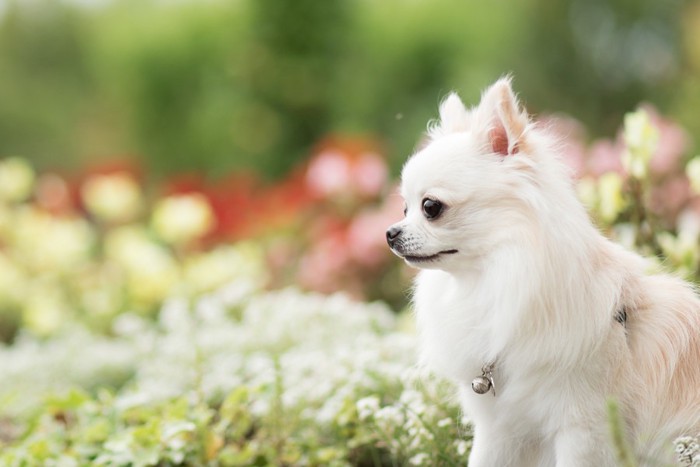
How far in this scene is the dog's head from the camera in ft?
7.97

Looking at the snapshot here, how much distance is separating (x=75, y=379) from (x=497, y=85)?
11.5 ft

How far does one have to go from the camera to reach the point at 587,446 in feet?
7.77

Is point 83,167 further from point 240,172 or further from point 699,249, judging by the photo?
point 699,249

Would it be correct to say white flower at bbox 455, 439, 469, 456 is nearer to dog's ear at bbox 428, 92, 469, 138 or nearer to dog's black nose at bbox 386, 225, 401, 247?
dog's black nose at bbox 386, 225, 401, 247

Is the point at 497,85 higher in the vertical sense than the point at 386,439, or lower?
higher

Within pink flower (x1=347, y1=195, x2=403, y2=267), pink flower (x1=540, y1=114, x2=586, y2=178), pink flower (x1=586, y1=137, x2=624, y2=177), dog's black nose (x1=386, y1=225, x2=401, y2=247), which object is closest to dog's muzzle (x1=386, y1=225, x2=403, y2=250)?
dog's black nose (x1=386, y1=225, x2=401, y2=247)

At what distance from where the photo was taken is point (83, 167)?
44.8 ft

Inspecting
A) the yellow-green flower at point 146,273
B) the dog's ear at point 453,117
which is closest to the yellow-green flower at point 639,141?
the dog's ear at point 453,117

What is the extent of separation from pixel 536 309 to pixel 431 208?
0.40m

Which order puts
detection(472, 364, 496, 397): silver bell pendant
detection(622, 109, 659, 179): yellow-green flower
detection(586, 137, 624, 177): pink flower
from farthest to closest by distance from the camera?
detection(586, 137, 624, 177): pink flower, detection(622, 109, 659, 179): yellow-green flower, detection(472, 364, 496, 397): silver bell pendant

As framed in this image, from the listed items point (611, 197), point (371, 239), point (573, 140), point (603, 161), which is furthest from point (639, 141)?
point (573, 140)

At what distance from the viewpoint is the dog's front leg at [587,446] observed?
2.37m

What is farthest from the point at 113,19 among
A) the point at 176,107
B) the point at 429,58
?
the point at 429,58

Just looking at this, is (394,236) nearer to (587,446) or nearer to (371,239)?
(587,446)
